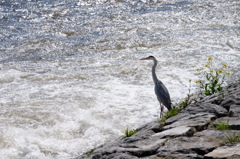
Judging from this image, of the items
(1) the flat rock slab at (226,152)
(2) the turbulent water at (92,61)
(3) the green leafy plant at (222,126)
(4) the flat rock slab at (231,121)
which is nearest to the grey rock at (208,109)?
(4) the flat rock slab at (231,121)

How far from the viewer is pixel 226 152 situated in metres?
3.46

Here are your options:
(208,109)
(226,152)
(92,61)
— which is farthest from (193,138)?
(92,61)

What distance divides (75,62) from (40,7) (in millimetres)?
9234

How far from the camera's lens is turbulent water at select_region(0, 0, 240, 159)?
750 cm

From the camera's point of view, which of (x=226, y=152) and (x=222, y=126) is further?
(x=222, y=126)

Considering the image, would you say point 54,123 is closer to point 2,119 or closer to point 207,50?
point 2,119

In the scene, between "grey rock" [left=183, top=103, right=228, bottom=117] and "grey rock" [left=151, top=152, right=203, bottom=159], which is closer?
"grey rock" [left=151, top=152, right=203, bottom=159]

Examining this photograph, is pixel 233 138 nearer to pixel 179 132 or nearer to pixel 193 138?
pixel 193 138

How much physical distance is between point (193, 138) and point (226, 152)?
612 mm

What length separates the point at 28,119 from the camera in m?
7.92

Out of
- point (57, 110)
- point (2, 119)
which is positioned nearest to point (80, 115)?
point (57, 110)

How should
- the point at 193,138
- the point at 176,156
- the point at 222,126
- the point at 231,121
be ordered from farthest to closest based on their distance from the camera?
the point at 231,121
the point at 222,126
the point at 193,138
the point at 176,156

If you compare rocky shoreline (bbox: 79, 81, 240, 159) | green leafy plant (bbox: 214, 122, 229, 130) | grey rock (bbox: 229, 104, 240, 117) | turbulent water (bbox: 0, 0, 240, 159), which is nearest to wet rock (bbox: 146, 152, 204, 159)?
rocky shoreline (bbox: 79, 81, 240, 159)

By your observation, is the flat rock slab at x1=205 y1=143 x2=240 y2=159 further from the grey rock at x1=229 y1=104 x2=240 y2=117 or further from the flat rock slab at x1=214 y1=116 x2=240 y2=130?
the grey rock at x1=229 y1=104 x2=240 y2=117
